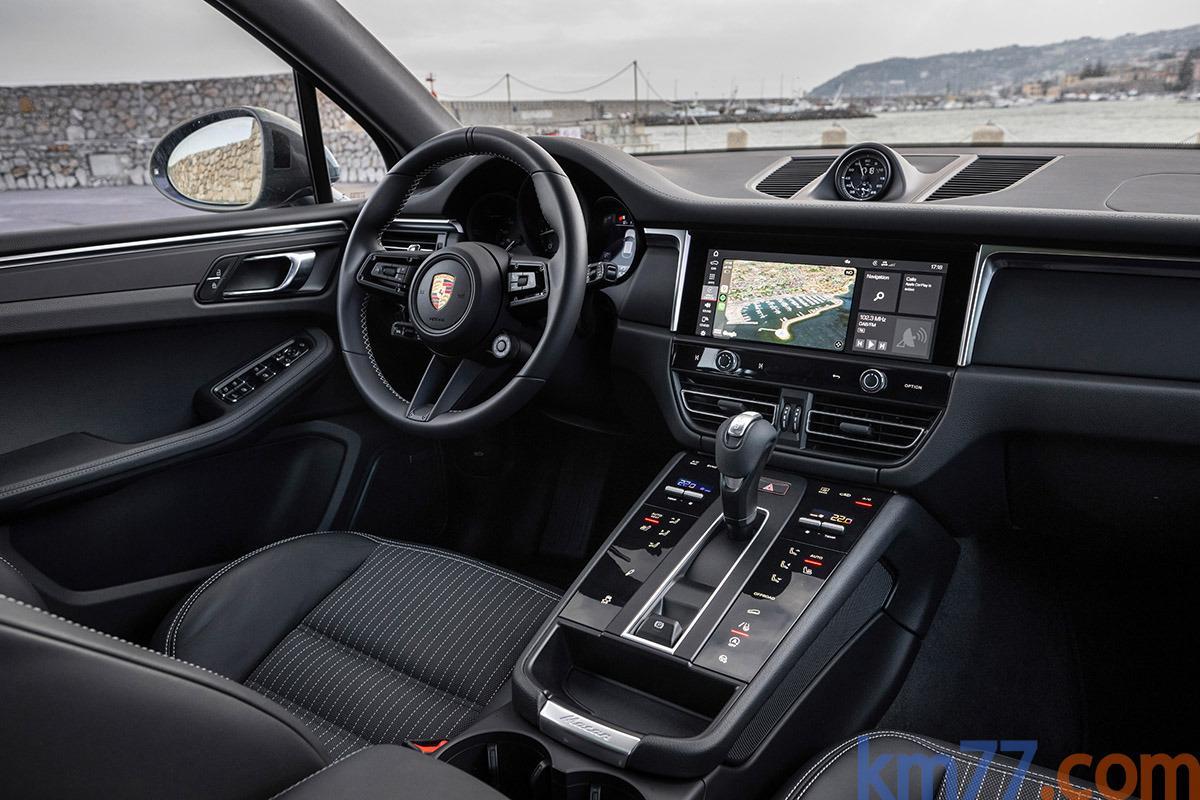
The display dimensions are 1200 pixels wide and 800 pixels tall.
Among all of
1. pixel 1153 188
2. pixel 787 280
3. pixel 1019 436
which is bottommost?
pixel 1019 436

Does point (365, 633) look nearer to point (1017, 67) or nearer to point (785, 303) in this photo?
point (785, 303)

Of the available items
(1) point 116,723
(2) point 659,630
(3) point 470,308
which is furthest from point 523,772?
(1) point 116,723

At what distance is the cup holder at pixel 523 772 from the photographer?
1311mm

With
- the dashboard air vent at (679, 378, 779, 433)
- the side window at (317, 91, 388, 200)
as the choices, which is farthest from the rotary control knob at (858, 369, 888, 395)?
the side window at (317, 91, 388, 200)

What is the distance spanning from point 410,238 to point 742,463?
0.95 m

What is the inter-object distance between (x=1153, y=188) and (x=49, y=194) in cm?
209

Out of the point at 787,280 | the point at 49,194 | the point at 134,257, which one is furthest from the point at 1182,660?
the point at 49,194

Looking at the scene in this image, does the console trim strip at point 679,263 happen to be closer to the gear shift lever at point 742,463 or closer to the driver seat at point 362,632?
the gear shift lever at point 742,463

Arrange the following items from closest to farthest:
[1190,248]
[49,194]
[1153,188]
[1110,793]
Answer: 1. [1110,793]
2. [1190,248]
3. [1153,188]
4. [49,194]

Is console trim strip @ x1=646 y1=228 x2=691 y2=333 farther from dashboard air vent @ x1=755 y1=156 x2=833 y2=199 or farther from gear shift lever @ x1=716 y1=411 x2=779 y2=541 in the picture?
gear shift lever @ x1=716 y1=411 x2=779 y2=541

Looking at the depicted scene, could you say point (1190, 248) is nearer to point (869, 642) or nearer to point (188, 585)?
point (869, 642)

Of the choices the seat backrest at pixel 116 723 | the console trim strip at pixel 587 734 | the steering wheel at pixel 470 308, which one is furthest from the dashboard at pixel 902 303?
the seat backrest at pixel 116 723

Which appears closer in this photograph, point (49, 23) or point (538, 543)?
point (49, 23)

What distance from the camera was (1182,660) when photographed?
1.85 m
